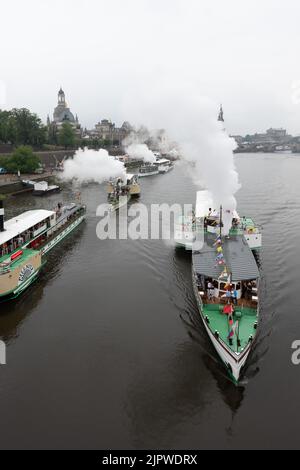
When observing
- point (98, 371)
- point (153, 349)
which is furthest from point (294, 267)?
point (98, 371)

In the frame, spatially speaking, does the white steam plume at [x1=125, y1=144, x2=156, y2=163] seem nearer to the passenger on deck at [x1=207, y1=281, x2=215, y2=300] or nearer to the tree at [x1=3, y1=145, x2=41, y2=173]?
the tree at [x1=3, y1=145, x2=41, y2=173]

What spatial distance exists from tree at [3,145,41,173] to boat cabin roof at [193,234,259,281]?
65.8 m

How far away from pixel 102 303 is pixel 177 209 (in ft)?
112

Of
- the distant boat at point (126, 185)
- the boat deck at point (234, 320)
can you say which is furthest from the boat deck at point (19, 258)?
the distant boat at point (126, 185)

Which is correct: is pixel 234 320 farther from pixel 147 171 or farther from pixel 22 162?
pixel 147 171

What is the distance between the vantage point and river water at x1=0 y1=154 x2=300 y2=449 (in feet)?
50.0

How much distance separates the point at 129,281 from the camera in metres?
29.5

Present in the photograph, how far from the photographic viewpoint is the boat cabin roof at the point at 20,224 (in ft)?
96.3

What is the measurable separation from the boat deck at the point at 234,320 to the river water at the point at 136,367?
147 centimetres

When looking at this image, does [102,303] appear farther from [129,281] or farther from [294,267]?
[294,267]

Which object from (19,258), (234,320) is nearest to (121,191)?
(19,258)

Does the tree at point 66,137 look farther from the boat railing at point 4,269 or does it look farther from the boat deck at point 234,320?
the boat deck at point 234,320

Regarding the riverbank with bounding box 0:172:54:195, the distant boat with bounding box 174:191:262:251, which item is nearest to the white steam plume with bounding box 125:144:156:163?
the riverbank with bounding box 0:172:54:195

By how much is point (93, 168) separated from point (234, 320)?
76286 millimetres
